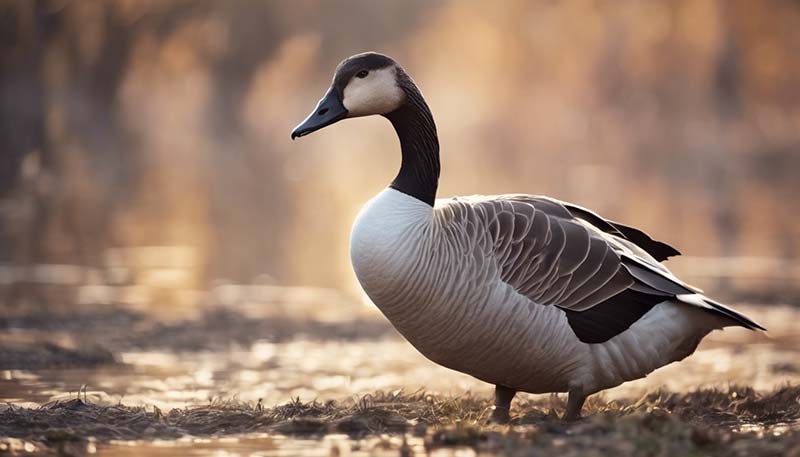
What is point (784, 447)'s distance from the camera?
554 cm

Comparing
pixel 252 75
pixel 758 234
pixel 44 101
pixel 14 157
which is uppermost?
pixel 252 75

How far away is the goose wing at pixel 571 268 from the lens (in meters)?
6.83

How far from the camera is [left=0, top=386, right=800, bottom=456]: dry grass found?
5578mm

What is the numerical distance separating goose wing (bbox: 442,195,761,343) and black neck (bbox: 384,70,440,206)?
24 centimetres

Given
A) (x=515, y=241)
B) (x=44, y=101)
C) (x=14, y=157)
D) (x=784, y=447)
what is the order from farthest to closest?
1. (x=44, y=101)
2. (x=14, y=157)
3. (x=515, y=241)
4. (x=784, y=447)

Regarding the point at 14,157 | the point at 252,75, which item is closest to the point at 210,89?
the point at 252,75

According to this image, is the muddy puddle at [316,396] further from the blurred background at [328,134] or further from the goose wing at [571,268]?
the blurred background at [328,134]

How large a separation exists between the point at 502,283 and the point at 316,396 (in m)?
2.38

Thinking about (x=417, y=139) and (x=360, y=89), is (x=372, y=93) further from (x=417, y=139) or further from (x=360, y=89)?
(x=417, y=139)

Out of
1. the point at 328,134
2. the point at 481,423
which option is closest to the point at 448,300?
the point at 481,423

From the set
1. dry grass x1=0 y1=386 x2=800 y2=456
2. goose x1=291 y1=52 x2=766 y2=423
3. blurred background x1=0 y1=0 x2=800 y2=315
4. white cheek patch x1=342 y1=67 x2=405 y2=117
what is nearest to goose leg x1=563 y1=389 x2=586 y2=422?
goose x1=291 y1=52 x2=766 y2=423

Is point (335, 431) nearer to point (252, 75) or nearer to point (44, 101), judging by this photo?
point (44, 101)

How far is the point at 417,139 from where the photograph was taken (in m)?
7.26

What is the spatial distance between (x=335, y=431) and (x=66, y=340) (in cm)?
476
